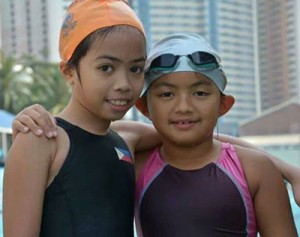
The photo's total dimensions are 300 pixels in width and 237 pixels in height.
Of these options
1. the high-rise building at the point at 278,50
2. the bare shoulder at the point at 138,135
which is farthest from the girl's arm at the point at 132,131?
the high-rise building at the point at 278,50

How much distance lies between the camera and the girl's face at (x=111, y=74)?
4.55ft

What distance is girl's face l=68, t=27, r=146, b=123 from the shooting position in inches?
54.6

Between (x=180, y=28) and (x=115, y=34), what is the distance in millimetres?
34858

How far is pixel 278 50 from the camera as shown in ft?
129

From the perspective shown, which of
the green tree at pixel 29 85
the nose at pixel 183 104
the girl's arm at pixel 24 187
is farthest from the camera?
the green tree at pixel 29 85

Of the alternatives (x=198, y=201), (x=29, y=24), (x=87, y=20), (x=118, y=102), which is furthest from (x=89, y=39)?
(x=29, y=24)

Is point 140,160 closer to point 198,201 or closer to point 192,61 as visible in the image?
point 198,201

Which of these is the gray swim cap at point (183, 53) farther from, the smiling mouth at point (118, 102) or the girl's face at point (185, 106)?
the smiling mouth at point (118, 102)

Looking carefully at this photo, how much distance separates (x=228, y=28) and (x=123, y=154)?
37234 millimetres

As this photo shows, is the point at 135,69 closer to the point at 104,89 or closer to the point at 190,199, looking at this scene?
the point at 104,89

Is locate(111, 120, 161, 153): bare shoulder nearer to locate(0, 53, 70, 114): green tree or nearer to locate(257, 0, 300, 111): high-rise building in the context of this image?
locate(0, 53, 70, 114): green tree

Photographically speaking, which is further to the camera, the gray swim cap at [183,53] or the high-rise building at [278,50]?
the high-rise building at [278,50]

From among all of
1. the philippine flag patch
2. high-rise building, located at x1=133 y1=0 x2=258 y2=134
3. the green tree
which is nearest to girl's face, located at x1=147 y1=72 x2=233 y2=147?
the philippine flag patch

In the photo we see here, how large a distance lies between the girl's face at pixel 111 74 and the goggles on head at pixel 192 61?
110 mm
